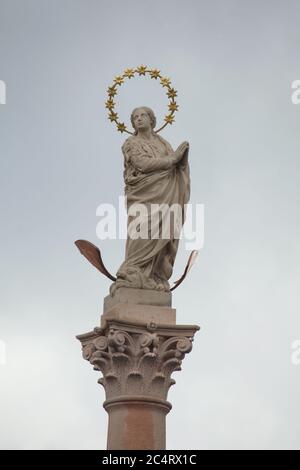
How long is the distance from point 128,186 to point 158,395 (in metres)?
4.12

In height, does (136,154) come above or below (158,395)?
above

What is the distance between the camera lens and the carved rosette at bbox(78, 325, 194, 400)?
18.8m

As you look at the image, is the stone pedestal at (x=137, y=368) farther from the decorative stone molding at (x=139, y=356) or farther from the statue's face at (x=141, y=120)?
the statue's face at (x=141, y=120)

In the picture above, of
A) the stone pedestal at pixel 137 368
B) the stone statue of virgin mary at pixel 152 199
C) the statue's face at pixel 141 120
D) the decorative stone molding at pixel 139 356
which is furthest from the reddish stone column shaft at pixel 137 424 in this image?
the statue's face at pixel 141 120

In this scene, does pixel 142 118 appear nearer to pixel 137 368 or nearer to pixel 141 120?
pixel 141 120

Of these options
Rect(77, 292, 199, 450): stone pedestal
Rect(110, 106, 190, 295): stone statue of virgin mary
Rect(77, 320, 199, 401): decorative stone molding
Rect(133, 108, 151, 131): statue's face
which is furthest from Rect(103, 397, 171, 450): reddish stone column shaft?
Rect(133, 108, 151, 131): statue's face

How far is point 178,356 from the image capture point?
18969mm

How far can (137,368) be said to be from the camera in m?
18.8

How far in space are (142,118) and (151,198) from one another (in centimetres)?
182

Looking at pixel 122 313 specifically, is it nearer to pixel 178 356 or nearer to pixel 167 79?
pixel 178 356

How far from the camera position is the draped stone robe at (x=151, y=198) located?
19.9 meters

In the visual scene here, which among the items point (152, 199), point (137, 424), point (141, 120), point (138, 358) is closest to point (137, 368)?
point (138, 358)

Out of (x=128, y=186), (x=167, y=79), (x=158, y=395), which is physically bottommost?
(x=158, y=395)
